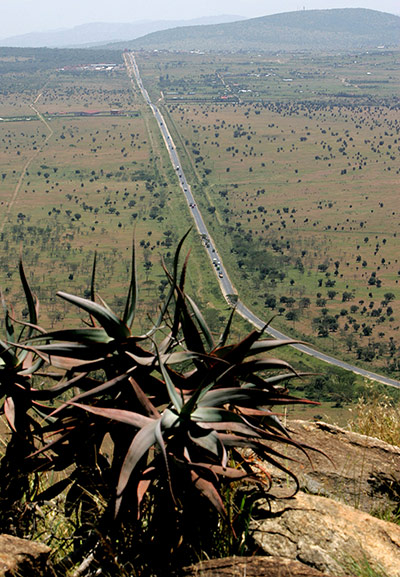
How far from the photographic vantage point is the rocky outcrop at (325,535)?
3.92m

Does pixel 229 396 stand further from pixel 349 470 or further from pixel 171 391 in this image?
pixel 349 470

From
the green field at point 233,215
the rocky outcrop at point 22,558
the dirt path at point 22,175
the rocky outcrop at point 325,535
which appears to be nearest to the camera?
the rocky outcrop at point 22,558

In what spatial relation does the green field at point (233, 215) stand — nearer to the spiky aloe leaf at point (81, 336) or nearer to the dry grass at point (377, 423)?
the dry grass at point (377, 423)

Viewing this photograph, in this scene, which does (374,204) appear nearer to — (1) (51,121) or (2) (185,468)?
(1) (51,121)

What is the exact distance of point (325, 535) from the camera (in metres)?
4.15

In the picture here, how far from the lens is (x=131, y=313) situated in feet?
15.6

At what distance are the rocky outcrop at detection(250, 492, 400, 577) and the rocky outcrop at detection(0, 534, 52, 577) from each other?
140 cm

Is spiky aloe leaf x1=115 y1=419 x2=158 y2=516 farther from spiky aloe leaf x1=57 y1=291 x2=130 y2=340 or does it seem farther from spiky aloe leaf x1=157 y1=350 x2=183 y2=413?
spiky aloe leaf x1=57 y1=291 x2=130 y2=340

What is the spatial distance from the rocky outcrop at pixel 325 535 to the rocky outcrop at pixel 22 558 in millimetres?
1397

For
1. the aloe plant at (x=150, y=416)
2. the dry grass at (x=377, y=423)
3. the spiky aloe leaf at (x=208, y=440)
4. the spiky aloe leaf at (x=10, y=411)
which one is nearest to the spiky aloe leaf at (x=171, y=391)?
the aloe plant at (x=150, y=416)

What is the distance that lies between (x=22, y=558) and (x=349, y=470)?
120 inches

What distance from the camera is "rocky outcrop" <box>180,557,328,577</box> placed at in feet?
12.0

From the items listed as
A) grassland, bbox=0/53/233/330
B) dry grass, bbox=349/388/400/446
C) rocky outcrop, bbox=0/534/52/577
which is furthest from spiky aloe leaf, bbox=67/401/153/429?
grassland, bbox=0/53/233/330

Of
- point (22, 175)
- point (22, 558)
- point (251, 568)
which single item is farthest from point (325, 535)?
point (22, 175)
